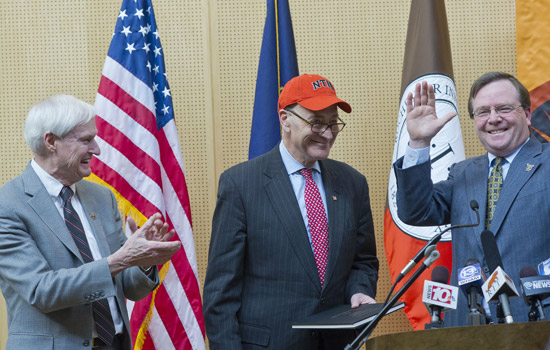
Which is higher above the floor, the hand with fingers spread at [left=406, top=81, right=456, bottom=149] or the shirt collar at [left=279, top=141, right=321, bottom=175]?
the hand with fingers spread at [left=406, top=81, right=456, bottom=149]

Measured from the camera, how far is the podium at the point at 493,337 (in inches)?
61.1

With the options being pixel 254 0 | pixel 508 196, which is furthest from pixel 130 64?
pixel 508 196

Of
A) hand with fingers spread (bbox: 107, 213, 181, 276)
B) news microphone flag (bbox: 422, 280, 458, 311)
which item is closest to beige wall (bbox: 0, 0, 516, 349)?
hand with fingers spread (bbox: 107, 213, 181, 276)

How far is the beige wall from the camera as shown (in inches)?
179

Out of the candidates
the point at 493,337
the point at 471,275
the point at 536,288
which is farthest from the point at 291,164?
the point at 493,337

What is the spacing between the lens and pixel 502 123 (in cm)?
269

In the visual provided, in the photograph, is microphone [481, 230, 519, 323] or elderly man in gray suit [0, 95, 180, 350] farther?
elderly man in gray suit [0, 95, 180, 350]

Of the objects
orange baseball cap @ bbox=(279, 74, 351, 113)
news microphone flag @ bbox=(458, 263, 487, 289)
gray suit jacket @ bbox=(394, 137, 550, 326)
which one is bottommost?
news microphone flag @ bbox=(458, 263, 487, 289)

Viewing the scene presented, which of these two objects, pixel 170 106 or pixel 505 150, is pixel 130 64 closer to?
pixel 170 106

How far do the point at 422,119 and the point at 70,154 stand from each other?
1.33 meters

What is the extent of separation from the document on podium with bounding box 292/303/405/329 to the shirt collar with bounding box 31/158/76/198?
0.99m

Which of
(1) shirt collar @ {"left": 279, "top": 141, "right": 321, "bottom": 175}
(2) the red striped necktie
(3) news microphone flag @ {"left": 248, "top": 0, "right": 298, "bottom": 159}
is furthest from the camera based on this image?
(3) news microphone flag @ {"left": 248, "top": 0, "right": 298, "bottom": 159}

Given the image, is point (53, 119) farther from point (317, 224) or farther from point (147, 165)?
point (147, 165)

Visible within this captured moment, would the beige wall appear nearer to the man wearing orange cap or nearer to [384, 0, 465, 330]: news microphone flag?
[384, 0, 465, 330]: news microphone flag
